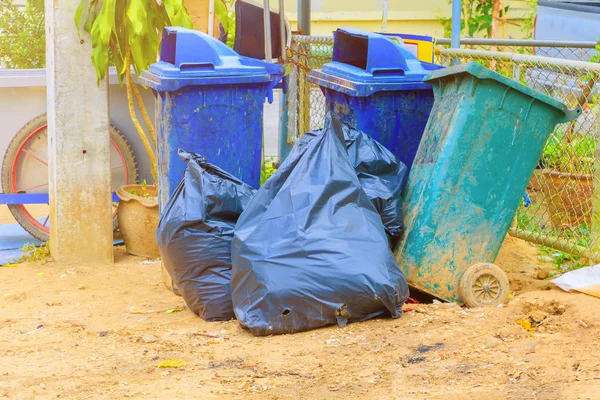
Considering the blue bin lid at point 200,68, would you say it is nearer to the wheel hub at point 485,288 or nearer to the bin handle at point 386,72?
the bin handle at point 386,72

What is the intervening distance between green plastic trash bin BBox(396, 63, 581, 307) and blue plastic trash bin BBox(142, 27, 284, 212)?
103 centimetres

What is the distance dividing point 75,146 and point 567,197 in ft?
10.0

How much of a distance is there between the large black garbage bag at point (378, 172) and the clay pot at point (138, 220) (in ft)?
5.46

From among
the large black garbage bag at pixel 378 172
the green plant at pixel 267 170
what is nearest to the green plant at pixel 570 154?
the large black garbage bag at pixel 378 172

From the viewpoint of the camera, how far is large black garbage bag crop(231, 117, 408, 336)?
3568 millimetres

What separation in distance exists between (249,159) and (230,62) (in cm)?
52

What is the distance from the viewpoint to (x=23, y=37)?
7.72 meters

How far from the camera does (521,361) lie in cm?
313

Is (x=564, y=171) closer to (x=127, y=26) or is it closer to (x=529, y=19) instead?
(x=127, y=26)

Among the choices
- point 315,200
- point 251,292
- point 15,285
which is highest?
point 315,200

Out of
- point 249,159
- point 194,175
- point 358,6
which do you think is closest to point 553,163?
point 249,159

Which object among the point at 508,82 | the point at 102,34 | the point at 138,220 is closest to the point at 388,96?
the point at 508,82

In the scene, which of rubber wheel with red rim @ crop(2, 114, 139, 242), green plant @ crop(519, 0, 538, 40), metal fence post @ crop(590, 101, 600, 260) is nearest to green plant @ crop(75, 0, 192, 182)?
rubber wheel with red rim @ crop(2, 114, 139, 242)

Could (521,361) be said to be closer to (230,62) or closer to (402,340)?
(402,340)
